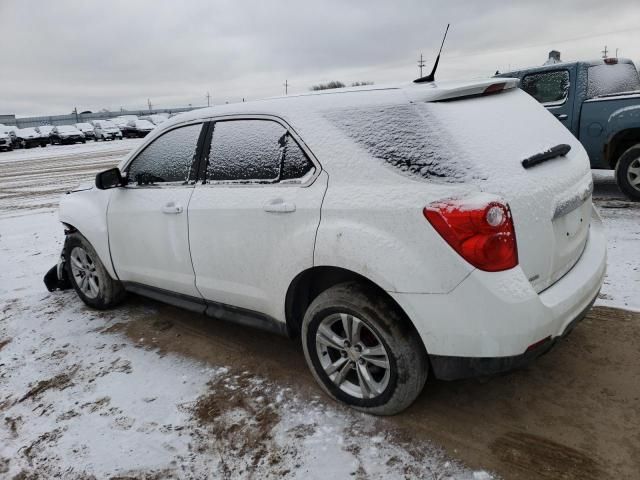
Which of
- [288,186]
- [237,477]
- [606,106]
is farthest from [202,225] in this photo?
[606,106]

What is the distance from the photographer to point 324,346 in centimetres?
281

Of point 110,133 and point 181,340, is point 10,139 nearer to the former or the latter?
point 110,133

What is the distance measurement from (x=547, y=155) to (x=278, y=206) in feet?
4.67

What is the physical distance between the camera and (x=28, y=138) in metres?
32.1

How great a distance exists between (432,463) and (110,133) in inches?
1424

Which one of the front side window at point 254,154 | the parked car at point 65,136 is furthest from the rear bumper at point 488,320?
the parked car at point 65,136

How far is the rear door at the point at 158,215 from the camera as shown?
3461 millimetres

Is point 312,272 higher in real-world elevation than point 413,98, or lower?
lower

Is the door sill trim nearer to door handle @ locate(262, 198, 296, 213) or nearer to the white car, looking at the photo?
the white car

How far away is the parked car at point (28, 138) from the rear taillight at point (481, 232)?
118ft

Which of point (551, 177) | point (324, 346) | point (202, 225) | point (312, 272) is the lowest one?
point (324, 346)

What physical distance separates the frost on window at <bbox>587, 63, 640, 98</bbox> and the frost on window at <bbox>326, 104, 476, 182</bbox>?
5.70 meters

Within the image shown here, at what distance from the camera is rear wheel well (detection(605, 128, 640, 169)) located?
6551 mm

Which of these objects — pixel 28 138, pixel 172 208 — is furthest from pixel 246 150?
pixel 28 138
